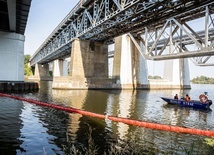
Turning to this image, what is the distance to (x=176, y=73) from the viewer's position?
73688 millimetres

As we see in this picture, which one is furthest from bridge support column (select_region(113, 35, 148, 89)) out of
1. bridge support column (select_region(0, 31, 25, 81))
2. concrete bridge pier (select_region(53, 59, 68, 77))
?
concrete bridge pier (select_region(53, 59, 68, 77))

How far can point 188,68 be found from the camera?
78500 mm

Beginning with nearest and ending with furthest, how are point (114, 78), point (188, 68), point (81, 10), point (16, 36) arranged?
point (16, 36), point (81, 10), point (114, 78), point (188, 68)

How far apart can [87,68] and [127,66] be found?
12.5 m

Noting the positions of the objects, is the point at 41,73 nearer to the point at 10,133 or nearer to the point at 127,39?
the point at 127,39

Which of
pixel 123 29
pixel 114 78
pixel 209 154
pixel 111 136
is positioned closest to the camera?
pixel 209 154

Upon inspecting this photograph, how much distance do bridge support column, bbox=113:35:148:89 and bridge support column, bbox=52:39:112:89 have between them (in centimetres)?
476

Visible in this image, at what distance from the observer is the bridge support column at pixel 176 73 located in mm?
73688

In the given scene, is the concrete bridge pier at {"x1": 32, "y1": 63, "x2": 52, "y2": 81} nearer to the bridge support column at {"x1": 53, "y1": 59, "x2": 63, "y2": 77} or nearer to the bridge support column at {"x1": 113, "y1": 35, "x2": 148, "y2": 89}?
the bridge support column at {"x1": 53, "y1": 59, "x2": 63, "y2": 77}

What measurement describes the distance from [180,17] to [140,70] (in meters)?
32.4

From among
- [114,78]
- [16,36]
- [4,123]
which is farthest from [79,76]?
[4,123]

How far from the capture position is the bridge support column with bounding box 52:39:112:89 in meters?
52.3

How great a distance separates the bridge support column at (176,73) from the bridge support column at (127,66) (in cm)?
1279

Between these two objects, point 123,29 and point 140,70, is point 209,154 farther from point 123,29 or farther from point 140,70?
point 140,70
